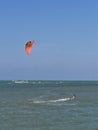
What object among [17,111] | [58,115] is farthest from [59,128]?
[17,111]

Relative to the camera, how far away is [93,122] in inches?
1708

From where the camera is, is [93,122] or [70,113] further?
[70,113]

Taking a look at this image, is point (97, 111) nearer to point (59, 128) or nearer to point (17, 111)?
point (17, 111)

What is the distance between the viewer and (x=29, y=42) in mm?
22719

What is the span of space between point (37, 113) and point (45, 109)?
478cm

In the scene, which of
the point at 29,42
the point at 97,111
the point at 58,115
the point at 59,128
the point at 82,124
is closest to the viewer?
the point at 29,42

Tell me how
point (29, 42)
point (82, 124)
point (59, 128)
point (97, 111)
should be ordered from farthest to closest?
1. point (97, 111)
2. point (82, 124)
3. point (59, 128)
4. point (29, 42)

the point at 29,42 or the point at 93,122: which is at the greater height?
the point at 29,42

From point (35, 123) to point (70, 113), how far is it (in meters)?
8.42

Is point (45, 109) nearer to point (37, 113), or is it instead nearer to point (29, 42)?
point (37, 113)

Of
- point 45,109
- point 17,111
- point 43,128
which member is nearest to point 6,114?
point 17,111

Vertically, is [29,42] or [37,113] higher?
[29,42]

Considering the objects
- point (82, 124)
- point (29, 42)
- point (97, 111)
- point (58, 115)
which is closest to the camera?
point (29, 42)

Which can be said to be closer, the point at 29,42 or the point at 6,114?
the point at 29,42
